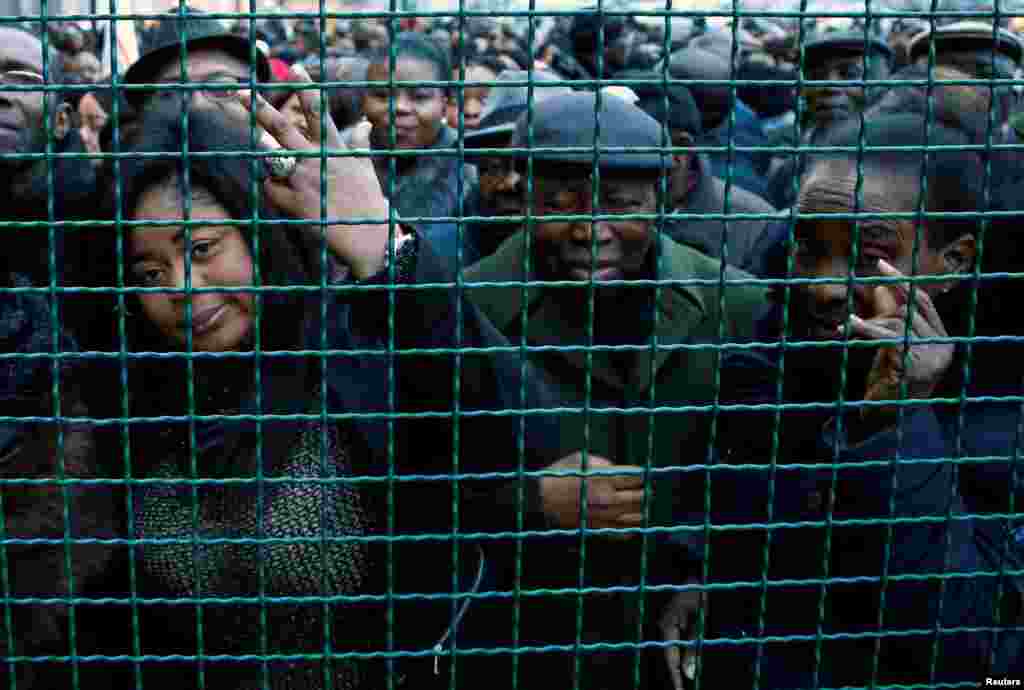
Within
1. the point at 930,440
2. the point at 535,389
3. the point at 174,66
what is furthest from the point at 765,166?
the point at 930,440

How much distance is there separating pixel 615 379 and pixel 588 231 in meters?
0.28

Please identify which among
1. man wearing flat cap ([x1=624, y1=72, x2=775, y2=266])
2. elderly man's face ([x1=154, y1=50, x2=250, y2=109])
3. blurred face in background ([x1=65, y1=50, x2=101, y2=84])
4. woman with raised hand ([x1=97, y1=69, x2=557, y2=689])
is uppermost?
blurred face in background ([x1=65, y1=50, x2=101, y2=84])

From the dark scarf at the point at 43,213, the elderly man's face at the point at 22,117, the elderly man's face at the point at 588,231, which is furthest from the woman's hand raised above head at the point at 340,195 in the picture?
the elderly man's face at the point at 588,231

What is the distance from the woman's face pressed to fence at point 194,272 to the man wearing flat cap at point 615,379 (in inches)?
20.6

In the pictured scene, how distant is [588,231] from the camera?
103 inches

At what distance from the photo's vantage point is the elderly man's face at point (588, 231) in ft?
8.61

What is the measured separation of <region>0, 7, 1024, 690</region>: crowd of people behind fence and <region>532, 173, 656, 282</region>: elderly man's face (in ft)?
0.46

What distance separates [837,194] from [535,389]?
0.61 metres

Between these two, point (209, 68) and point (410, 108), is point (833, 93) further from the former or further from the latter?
point (209, 68)

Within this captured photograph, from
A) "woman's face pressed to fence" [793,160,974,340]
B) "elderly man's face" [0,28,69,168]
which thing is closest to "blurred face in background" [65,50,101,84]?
"elderly man's face" [0,28,69,168]

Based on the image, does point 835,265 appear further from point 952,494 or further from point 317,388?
point 317,388

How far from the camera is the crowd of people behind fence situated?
167 cm

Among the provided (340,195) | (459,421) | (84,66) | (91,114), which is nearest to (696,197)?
(91,114)

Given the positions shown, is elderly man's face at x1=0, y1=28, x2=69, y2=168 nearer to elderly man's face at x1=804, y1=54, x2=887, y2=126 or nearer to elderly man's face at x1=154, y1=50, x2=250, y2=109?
elderly man's face at x1=154, y1=50, x2=250, y2=109
